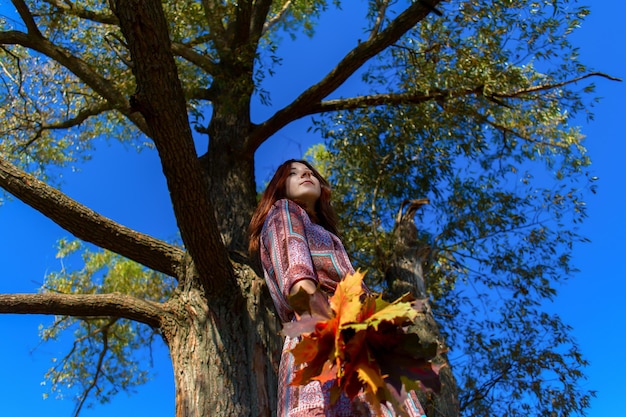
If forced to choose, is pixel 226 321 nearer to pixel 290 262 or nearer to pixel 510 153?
pixel 290 262

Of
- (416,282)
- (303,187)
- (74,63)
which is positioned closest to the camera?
(303,187)

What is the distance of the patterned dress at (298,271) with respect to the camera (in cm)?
242

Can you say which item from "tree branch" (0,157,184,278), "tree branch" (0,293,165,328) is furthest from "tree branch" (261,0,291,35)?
"tree branch" (0,293,165,328)

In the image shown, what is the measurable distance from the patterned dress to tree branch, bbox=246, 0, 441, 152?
13.9 feet

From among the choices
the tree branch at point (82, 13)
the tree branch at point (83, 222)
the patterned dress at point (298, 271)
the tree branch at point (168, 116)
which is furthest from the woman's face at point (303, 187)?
the tree branch at point (82, 13)

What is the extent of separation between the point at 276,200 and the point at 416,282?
4472 millimetres

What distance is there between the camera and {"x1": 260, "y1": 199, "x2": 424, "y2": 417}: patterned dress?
242 centimetres

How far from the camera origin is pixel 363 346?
203 centimetres

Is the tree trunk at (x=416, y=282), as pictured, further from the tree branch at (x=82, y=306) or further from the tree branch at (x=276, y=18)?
the tree branch at (x=276, y=18)

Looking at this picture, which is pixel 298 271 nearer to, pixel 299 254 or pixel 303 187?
pixel 299 254

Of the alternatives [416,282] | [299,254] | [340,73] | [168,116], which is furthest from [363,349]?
[416,282]

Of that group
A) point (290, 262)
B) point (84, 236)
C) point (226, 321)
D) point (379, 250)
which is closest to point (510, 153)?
point (379, 250)

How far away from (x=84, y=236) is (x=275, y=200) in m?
2.60

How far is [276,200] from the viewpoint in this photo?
137 inches
